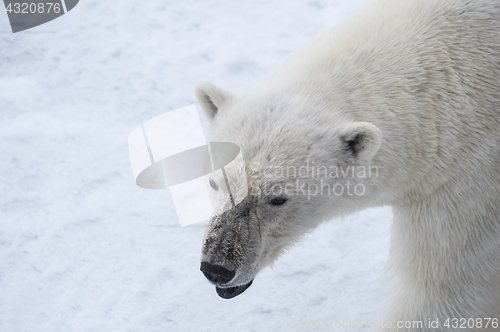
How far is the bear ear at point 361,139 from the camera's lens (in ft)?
6.64

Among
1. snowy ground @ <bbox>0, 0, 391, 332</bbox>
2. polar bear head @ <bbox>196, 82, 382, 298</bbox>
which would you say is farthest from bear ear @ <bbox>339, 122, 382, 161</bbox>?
snowy ground @ <bbox>0, 0, 391, 332</bbox>

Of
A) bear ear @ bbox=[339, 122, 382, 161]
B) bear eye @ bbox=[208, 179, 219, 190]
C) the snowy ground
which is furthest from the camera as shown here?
the snowy ground

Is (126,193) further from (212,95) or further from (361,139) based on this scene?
(361,139)

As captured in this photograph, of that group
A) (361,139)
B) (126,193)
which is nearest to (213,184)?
(361,139)

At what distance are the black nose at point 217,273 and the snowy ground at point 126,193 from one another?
122cm

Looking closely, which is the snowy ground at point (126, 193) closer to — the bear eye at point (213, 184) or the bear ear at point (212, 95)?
the bear eye at point (213, 184)

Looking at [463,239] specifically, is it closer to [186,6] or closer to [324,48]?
[324,48]

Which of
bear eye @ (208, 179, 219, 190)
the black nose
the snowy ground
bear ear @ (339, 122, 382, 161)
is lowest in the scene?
the snowy ground

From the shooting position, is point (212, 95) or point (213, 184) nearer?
point (213, 184)

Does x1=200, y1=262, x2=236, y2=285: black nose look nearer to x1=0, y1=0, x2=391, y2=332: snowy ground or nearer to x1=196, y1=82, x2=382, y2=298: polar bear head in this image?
x1=196, y1=82, x2=382, y2=298: polar bear head

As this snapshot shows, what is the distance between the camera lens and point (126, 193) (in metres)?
4.02

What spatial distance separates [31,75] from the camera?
504 cm

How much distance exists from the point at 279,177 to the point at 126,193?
2.29 m

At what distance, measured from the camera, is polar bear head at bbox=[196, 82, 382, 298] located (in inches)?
80.9
